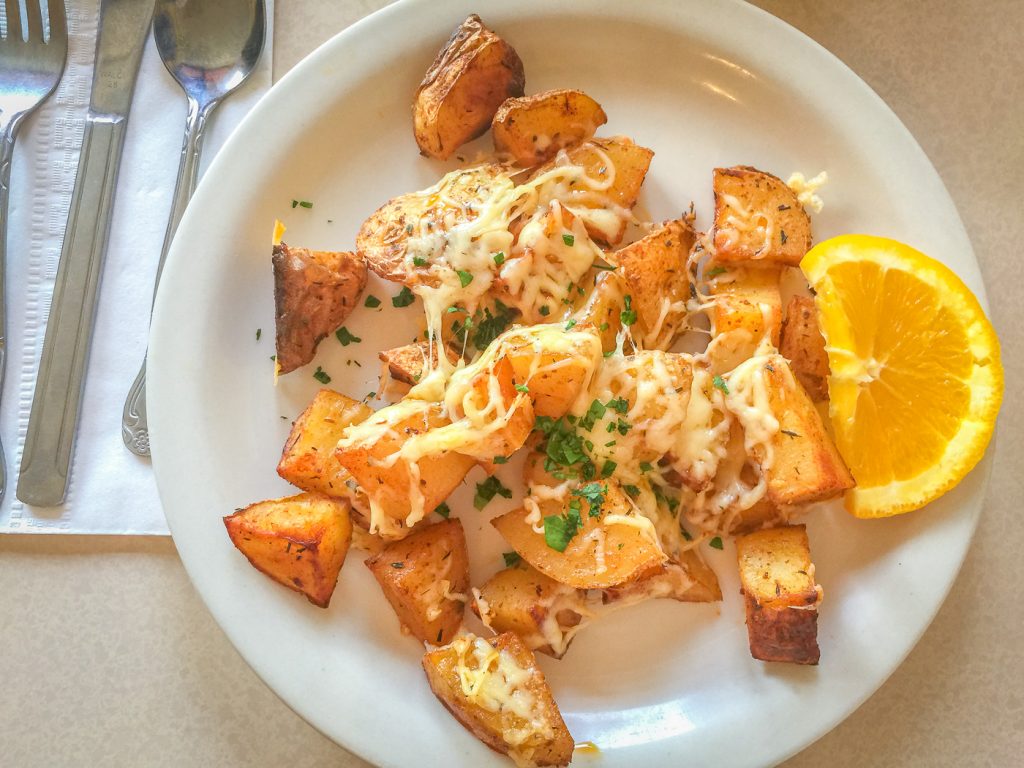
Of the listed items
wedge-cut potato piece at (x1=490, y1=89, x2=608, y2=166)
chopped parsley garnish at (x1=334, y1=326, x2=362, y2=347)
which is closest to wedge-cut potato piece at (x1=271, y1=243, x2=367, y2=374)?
chopped parsley garnish at (x1=334, y1=326, x2=362, y2=347)

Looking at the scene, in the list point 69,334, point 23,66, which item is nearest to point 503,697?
point 69,334

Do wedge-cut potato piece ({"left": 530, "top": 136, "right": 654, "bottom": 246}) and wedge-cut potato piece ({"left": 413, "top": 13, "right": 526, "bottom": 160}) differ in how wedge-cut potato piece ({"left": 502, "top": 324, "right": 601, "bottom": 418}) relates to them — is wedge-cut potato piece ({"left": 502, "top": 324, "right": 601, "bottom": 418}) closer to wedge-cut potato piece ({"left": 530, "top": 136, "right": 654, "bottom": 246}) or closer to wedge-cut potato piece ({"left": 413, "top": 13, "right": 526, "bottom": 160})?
wedge-cut potato piece ({"left": 530, "top": 136, "right": 654, "bottom": 246})

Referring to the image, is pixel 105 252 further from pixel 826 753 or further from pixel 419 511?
pixel 826 753

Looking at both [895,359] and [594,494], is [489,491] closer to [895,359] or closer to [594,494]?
[594,494]

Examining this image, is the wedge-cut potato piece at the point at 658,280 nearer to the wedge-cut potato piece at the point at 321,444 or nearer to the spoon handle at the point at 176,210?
the wedge-cut potato piece at the point at 321,444

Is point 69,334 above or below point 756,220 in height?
below

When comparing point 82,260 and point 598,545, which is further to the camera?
point 82,260

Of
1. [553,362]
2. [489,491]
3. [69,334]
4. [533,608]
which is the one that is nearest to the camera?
[553,362]
